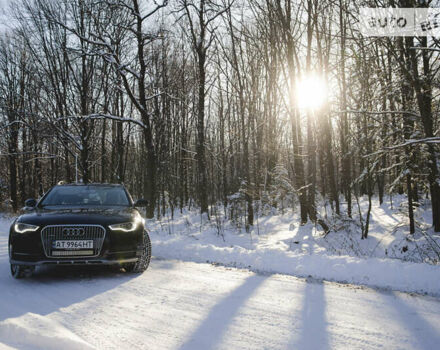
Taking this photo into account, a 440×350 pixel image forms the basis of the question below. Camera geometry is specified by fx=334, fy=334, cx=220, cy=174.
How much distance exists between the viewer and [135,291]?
4746 mm

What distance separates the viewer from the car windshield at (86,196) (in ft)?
21.8

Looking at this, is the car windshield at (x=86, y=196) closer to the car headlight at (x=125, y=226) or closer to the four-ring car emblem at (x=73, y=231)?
the four-ring car emblem at (x=73, y=231)

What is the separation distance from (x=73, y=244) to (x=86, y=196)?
189cm

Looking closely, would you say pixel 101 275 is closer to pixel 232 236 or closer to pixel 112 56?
pixel 232 236

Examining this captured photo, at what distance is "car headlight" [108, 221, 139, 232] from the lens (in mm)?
5437

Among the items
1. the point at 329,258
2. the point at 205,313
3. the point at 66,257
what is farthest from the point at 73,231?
the point at 329,258

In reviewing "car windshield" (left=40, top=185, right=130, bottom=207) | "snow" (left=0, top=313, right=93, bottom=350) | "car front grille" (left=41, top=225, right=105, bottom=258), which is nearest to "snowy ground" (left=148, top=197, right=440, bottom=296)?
"car windshield" (left=40, top=185, right=130, bottom=207)

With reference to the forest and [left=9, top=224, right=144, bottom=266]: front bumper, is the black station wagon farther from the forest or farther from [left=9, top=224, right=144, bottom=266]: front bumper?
the forest

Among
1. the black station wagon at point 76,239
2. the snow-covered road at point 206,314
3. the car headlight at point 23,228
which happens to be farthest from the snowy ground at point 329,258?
the car headlight at point 23,228

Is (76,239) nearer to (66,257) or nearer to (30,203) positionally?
(66,257)

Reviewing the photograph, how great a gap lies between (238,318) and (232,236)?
736 centimetres

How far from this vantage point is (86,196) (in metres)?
6.91

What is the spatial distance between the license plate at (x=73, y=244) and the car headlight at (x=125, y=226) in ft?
1.38

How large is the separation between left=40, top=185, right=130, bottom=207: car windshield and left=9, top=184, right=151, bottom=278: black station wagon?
2.27 ft
